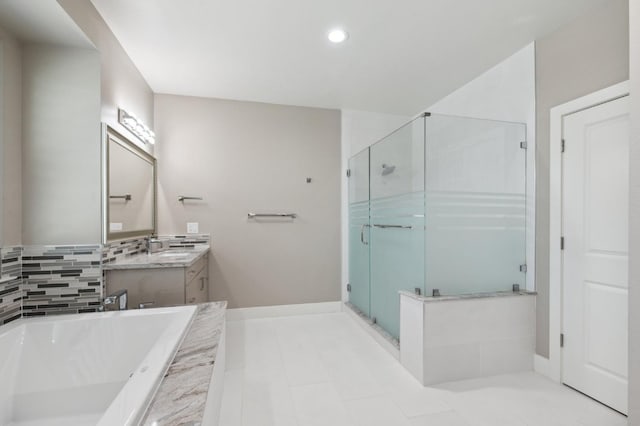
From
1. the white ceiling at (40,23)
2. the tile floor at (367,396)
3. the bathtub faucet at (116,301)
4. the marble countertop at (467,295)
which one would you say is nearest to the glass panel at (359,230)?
the tile floor at (367,396)

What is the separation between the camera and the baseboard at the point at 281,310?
3.25 metres

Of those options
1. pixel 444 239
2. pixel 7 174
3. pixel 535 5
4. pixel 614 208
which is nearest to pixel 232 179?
pixel 7 174

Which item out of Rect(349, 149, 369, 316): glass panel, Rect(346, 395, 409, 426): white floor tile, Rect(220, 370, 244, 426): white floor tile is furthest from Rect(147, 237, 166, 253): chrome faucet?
Rect(346, 395, 409, 426): white floor tile

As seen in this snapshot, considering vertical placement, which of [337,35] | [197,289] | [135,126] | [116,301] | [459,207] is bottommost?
[197,289]

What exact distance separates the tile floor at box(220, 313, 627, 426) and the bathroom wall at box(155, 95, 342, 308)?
93 centimetres

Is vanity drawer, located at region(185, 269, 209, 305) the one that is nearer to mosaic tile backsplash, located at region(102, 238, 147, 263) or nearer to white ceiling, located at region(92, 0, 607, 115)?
mosaic tile backsplash, located at region(102, 238, 147, 263)

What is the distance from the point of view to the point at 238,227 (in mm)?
3271

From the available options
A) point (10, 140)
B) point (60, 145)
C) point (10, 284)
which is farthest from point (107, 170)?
point (10, 284)

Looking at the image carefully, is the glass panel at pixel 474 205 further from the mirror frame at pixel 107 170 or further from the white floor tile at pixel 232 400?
the mirror frame at pixel 107 170

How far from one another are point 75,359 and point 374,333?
7.32 ft

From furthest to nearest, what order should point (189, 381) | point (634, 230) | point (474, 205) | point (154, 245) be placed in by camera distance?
point (154, 245), point (474, 205), point (634, 230), point (189, 381)

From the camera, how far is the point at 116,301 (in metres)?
1.82

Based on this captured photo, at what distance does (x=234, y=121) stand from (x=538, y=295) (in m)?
3.31

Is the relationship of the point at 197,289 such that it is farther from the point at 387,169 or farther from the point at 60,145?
the point at 387,169
